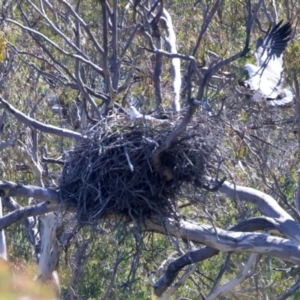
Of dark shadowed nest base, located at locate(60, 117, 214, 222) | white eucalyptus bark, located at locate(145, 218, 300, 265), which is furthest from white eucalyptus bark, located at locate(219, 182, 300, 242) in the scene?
dark shadowed nest base, located at locate(60, 117, 214, 222)

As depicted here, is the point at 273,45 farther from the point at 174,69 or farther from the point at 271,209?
the point at 271,209

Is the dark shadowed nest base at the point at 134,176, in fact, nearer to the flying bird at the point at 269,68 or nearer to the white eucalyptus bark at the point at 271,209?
the white eucalyptus bark at the point at 271,209

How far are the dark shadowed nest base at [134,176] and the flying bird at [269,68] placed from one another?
202 centimetres

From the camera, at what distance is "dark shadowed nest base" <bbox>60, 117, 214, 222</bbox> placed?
3.69 metres

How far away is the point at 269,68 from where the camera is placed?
19.5ft

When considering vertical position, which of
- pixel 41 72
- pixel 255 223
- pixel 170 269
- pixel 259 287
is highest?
pixel 41 72

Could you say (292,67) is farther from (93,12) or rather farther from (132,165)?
(132,165)

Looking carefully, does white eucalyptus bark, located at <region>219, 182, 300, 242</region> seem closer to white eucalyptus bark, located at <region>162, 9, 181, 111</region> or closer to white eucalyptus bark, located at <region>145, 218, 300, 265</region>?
white eucalyptus bark, located at <region>145, 218, 300, 265</region>

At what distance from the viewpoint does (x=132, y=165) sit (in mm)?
3699

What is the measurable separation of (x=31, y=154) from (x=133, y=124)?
3.87m

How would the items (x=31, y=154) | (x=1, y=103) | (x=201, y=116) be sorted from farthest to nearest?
1. (x=31, y=154)
2. (x=1, y=103)
3. (x=201, y=116)

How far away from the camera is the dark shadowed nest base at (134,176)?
145 inches

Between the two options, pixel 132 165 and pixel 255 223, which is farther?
pixel 255 223

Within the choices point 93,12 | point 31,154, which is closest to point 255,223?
point 31,154
